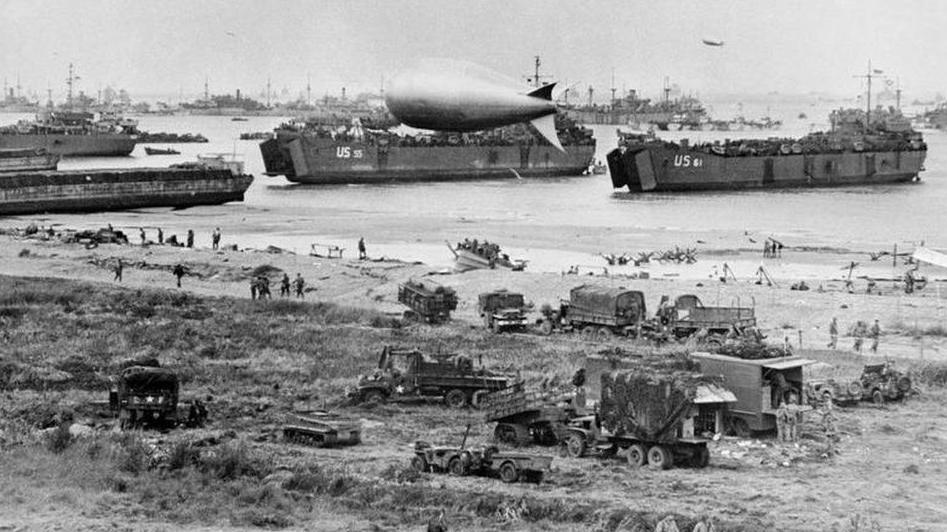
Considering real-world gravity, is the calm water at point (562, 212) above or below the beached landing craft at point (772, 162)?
below

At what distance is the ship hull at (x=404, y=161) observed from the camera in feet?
381

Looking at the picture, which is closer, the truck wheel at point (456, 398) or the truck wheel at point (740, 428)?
the truck wheel at point (740, 428)

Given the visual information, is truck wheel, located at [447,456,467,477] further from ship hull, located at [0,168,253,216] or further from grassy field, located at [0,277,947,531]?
ship hull, located at [0,168,253,216]

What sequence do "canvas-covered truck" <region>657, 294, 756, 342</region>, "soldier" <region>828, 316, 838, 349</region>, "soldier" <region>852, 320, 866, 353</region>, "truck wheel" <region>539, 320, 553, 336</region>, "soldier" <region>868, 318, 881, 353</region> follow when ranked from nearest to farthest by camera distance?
"soldier" <region>868, 318, 881, 353</region>, "canvas-covered truck" <region>657, 294, 756, 342</region>, "soldier" <region>828, 316, 838, 349</region>, "soldier" <region>852, 320, 866, 353</region>, "truck wheel" <region>539, 320, 553, 336</region>

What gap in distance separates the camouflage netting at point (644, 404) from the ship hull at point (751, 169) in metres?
85.2

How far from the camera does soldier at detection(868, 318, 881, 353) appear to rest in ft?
114

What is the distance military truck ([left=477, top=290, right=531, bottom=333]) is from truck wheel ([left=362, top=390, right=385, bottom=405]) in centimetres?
858

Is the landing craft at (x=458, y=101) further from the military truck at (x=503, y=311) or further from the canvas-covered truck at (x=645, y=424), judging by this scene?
the military truck at (x=503, y=311)

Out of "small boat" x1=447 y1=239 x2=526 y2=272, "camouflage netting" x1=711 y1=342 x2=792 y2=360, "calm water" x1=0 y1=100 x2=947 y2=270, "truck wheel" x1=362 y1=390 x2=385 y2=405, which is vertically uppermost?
"calm water" x1=0 y1=100 x2=947 y2=270

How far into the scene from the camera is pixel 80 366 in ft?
104

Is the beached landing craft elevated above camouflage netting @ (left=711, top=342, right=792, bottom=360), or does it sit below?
above

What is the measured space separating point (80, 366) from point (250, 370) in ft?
12.9

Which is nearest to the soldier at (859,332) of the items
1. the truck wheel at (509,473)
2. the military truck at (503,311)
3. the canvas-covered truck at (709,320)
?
the canvas-covered truck at (709,320)

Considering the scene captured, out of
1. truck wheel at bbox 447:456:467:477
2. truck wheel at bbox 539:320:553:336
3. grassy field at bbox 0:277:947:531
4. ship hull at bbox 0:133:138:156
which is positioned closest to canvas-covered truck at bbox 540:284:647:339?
truck wheel at bbox 539:320:553:336
